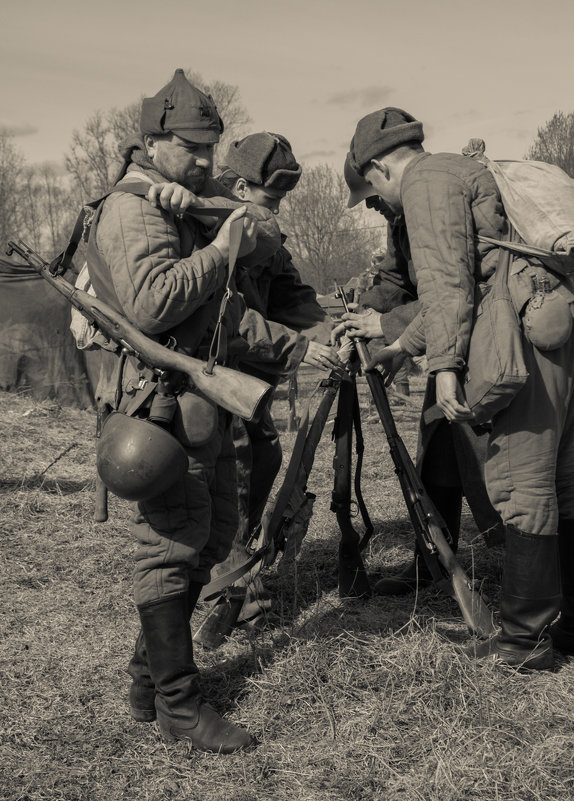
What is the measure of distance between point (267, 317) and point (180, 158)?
1.61 metres

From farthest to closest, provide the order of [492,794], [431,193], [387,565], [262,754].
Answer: [387,565], [431,193], [262,754], [492,794]

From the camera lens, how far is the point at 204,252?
2.99 meters

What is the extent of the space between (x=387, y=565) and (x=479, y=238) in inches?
94.6

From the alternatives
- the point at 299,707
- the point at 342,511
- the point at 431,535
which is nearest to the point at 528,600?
the point at 431,535

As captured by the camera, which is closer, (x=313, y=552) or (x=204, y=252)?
(x=204, y=252)

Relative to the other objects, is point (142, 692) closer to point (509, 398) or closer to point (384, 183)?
point (509, 398)

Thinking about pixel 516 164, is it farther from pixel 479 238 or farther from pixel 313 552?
pixel 313 552

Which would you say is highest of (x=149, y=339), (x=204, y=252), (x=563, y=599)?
Answer: (x=204, y=252)

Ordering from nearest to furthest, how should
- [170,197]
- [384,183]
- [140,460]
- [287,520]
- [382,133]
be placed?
[140,460] → [170,197] → [382,133] → [384,183] → [287,520]

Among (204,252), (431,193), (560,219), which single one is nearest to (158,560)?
(204,252)

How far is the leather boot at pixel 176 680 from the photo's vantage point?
3.00 m

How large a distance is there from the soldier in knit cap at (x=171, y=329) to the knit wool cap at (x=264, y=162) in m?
0.97

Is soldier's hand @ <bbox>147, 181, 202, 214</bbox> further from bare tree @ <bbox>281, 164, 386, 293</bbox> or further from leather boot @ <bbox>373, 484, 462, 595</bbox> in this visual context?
bare tree @ <bbox>281, 164, 386, 293</bbox>

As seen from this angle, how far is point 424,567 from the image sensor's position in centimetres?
453
